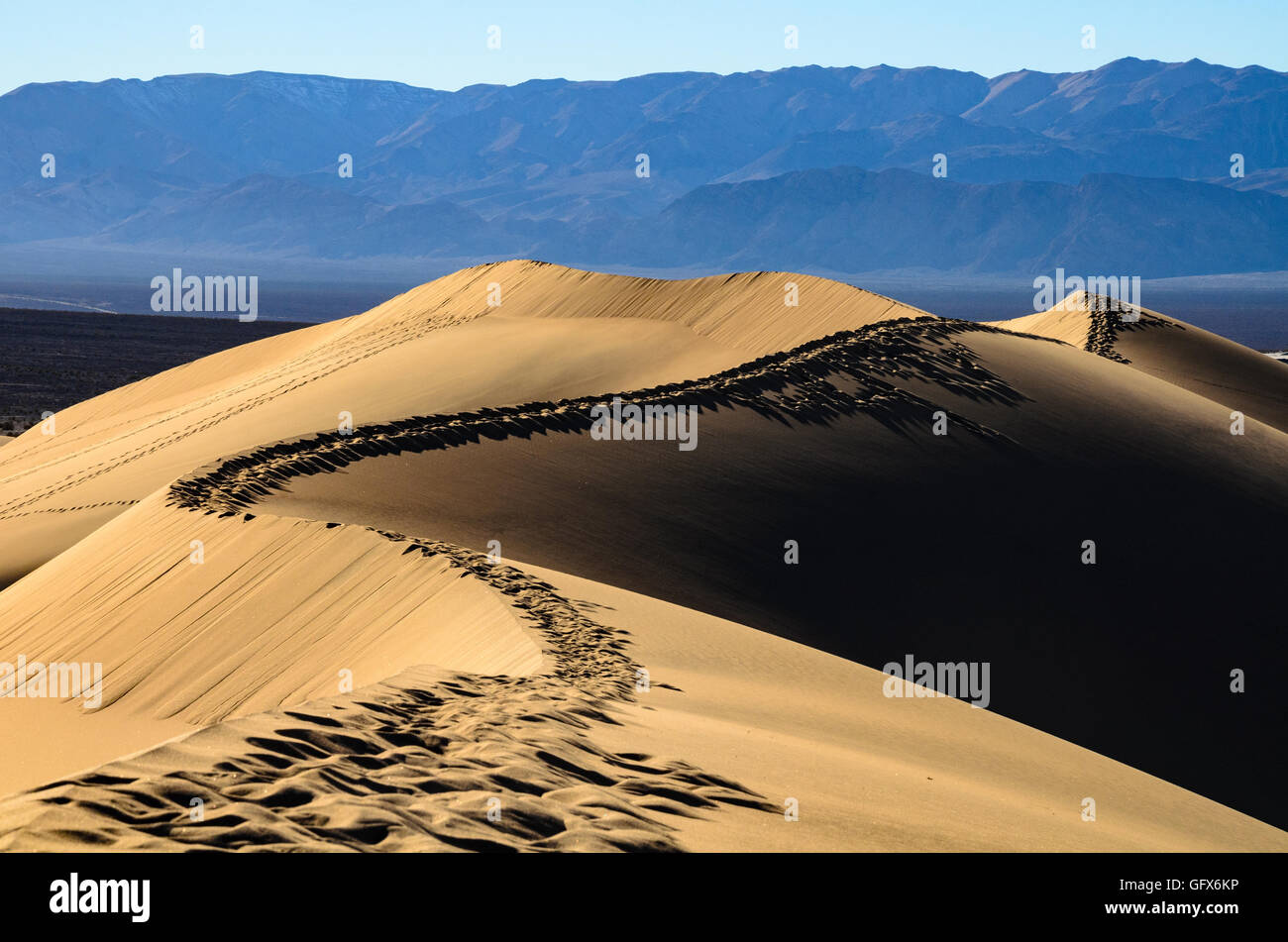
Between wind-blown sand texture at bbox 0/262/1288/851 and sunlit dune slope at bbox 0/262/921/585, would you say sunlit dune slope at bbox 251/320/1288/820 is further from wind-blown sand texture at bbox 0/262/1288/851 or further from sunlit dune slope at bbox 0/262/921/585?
sunlit dune slope at bbox 0/262/921/585

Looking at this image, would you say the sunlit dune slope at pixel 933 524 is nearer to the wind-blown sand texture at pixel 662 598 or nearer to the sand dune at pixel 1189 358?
the wind-blown sand texture at pixel 662 598

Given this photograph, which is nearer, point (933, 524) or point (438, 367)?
point (933, 524)

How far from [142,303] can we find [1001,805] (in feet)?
372

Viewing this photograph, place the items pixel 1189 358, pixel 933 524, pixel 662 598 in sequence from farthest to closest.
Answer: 1. pixel 1189 358
2. pixel 933 524
3. pixel 662 598

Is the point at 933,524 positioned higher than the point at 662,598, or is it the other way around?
the point at 933,524

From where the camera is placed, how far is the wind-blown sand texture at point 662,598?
5656 millimetres

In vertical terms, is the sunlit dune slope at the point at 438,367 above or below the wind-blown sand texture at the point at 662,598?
above

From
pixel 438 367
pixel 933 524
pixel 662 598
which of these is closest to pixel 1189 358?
pixel 933 524

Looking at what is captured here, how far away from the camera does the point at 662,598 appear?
40.7 ft

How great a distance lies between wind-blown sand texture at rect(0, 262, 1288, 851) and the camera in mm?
5656

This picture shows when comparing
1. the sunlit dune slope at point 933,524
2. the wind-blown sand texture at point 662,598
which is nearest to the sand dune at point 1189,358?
the wind-blown sand texture at point 662,598

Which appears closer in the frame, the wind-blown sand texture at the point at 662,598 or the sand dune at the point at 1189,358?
the wind-blown sand texture at the point at 662,598

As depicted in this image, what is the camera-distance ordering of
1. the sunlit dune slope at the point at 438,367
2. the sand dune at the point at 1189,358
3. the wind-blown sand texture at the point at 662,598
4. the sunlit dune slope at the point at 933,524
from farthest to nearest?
the sand dune at the point at 1189,358
the sunlit dune slope at the point at 438,367
the sunlit dune slope at the point at 933,524
the wind-blown sand texture at the point at 662,598

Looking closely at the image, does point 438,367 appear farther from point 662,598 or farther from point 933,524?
point 662,598
